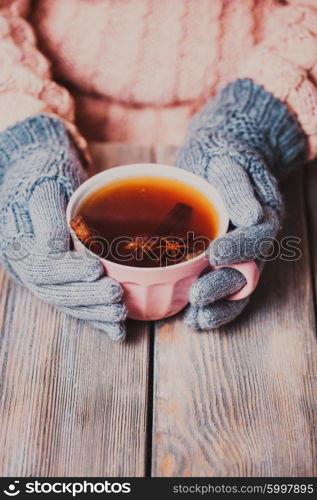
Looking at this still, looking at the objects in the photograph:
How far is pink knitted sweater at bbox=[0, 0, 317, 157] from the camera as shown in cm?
84

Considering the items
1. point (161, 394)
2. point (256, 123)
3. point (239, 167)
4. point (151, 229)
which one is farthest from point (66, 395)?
point (256, 123)

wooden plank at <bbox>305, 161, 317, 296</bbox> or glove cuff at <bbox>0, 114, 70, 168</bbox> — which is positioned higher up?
glove cuff at <bbox>0, 114, 70, 168</bbox>

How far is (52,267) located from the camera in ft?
2.17

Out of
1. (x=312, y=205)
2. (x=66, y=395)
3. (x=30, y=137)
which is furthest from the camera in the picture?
(x=312, y=205)

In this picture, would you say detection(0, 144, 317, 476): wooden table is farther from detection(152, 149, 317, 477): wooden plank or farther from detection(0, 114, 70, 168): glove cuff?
detection(0, 114, 70, 168): glove cuff

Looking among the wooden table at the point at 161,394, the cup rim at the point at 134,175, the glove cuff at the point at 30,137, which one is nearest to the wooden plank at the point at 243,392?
the wooden table at the point at 161,394

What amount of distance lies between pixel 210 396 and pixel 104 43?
56 centimetres

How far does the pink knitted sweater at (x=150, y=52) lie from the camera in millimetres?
836

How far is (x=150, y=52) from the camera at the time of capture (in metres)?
0.89

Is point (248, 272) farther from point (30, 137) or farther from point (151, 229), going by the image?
point (30, 137)

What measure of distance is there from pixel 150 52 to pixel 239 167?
0.89ft

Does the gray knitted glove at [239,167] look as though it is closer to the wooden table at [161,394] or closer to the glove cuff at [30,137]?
the wooden table at [161,394]

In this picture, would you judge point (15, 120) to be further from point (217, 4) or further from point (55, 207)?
point (217, 4)

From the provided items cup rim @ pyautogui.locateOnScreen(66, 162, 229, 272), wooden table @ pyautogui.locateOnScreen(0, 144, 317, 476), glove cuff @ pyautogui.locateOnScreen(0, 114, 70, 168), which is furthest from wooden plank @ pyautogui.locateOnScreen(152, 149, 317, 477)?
glove cuff @ pyautogui.locateOnScreen(0, 114, 70, 168)
